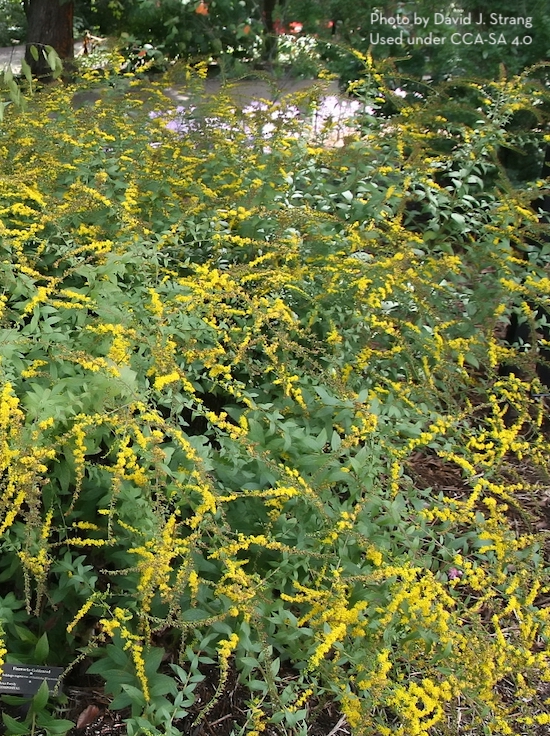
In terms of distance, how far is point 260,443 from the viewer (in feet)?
6.88

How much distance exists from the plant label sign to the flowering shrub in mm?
109

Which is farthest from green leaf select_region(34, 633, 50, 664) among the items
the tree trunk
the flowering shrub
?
the tree trunk

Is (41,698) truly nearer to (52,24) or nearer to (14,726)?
(14,726)

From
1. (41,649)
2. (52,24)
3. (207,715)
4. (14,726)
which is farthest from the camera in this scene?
(52,24)

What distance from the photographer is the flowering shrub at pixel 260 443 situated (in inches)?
68.8

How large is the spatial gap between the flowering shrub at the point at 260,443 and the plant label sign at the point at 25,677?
0.11 metres

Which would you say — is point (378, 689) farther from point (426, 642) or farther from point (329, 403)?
point (329, 403)

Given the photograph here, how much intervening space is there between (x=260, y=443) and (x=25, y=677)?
853mm

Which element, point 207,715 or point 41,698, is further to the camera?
point 207,715

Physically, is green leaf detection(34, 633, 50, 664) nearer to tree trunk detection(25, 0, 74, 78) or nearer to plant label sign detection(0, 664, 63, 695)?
plant label sign detection(0, 664, 63, 695)

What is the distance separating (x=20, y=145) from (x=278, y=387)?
1526 millimetres

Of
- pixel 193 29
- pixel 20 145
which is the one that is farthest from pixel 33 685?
pixel 193 29

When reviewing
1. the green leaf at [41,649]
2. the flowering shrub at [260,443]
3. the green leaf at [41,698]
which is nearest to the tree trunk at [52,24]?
the flowering shrub at [260,443]

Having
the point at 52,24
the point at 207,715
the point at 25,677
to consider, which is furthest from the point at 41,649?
the point at 52,24
